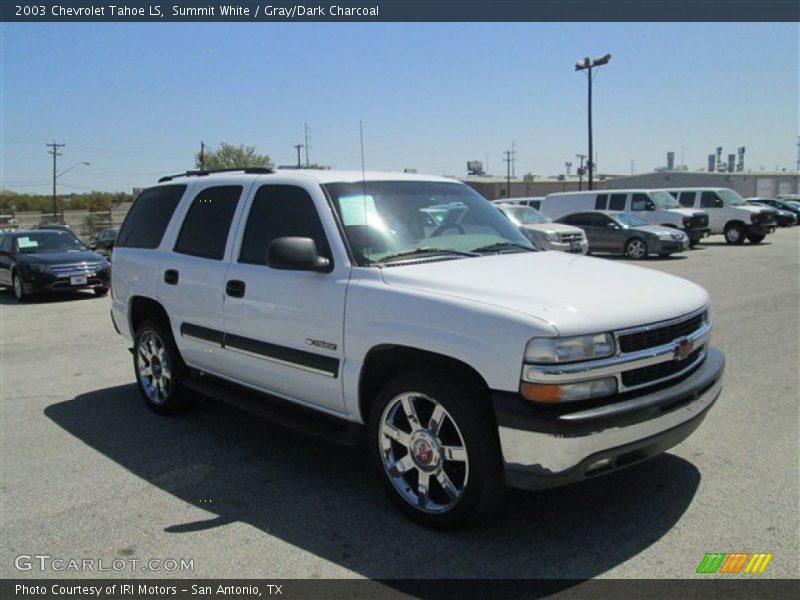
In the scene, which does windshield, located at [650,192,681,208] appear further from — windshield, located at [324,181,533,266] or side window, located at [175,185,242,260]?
side window, located at [175,185,242,260]

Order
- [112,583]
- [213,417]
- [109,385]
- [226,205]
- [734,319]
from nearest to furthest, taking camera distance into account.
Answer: [112,583]
[226,205]
[213,417]
[109,385]
[734,319]

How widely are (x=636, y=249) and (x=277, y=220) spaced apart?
16.8 meters

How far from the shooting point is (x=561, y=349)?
9.68 ft

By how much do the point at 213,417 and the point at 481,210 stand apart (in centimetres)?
282

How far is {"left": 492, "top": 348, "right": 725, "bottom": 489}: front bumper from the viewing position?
9.62 ft

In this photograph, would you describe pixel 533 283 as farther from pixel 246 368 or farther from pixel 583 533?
pixel 246 368

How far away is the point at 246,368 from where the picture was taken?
457 centimetres

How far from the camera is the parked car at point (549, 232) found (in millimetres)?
16891

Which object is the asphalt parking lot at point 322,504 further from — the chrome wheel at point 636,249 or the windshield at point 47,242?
the chrome wheel at point 636,249

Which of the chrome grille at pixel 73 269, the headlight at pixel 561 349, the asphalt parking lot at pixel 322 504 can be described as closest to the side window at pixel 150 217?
the asphalt parking lot at pixel 322 504

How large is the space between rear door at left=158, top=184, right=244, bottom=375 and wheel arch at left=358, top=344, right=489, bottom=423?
4.84 feet

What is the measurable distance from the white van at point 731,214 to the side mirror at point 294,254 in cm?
2385

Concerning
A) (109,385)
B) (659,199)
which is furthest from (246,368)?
(659,199)

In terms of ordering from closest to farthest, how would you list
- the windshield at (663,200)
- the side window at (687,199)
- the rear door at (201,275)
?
the rear door at (201,275) < the windshield at (663,200) < the side window at (687,199)
